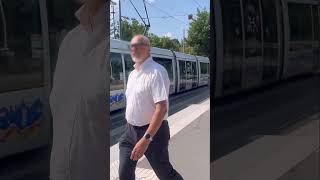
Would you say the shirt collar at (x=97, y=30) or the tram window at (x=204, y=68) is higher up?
the shirt collar at (x=97, y=30)

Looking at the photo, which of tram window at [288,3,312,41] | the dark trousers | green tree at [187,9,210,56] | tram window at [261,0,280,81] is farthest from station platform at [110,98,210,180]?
tram window at [288,3,312,41]

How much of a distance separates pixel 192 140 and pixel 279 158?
0.42 m

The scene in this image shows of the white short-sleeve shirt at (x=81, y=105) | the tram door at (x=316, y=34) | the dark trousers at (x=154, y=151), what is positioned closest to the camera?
the tram door at (x=316, y=34)

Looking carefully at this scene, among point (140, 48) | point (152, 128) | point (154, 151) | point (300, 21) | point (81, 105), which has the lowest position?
point (154, 151)

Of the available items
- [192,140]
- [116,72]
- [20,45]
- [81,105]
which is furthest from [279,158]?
[20,45]

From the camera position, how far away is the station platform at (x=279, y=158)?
2.99 meters

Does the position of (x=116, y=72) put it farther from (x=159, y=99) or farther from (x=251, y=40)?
(x=251, y=40)

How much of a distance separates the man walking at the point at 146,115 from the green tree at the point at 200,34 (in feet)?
0.62

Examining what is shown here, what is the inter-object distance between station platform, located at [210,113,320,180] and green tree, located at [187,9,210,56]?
0.52 metres

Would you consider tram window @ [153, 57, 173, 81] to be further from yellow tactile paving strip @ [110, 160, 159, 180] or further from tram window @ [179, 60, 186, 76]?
yellow tactile paving strip @ [110, 160, 159, 180]

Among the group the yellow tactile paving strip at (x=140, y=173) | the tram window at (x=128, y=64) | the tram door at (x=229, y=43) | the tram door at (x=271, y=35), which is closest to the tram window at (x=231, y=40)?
the tram door at (x=229, y=43)

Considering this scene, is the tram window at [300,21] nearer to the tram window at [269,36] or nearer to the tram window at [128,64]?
the tram window at [269,36]

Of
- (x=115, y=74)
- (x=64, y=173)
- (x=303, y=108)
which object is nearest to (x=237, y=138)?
(x=303, y=108)

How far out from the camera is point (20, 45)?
3.13 meters
